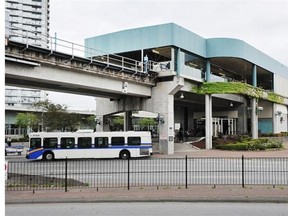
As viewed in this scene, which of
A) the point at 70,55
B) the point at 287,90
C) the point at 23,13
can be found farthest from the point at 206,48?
the point at 23,13

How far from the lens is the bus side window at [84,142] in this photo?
27.8 meters

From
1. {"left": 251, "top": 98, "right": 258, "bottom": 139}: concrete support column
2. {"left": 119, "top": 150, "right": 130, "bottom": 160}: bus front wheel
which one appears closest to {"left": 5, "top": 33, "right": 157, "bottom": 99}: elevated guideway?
{"left": 119, "top": 150, "right": 130, "bottom": 160}: bus front wheel

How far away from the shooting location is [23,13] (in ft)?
412

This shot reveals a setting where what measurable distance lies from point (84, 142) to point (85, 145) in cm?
26

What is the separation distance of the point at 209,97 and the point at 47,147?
19.0 m

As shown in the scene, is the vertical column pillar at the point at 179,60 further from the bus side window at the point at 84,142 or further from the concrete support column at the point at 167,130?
the bus side window at the point at 84,142

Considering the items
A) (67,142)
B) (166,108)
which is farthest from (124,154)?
(166,108)

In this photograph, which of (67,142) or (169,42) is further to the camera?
(169,42)

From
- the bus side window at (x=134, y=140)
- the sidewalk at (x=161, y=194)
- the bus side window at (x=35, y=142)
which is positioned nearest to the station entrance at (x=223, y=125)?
the bus side window at (x=134, y=140)

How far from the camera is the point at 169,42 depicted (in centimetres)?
3297

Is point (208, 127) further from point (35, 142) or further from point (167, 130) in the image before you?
point (35, 142)
